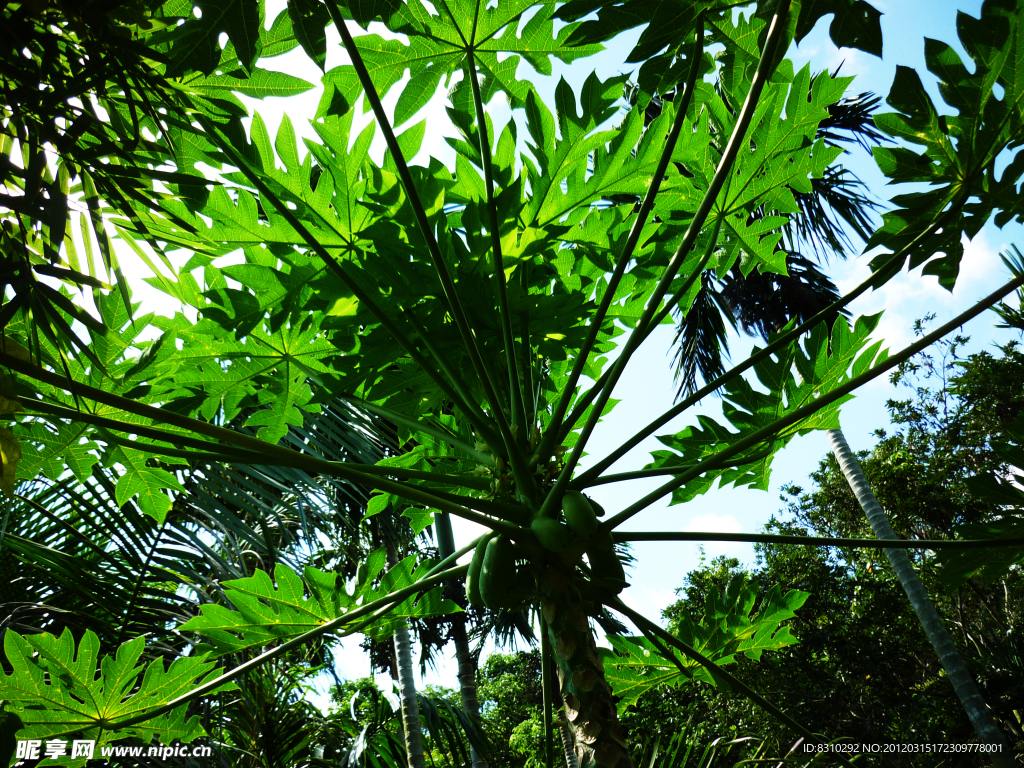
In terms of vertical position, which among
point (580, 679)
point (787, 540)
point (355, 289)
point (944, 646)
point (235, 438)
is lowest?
point (944, 646)

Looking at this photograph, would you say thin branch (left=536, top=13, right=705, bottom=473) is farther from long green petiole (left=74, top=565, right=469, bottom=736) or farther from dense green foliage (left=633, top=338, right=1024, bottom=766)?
dense green foliage (left=633, top=338, right=1024, bottom=766)

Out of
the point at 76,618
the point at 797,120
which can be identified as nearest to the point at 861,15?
the point at 797,120

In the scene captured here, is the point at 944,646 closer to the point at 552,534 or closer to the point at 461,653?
the point at 461,653

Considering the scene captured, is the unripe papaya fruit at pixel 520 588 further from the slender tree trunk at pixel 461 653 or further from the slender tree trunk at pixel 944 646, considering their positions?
the slender tree trunk at pixel 944 646

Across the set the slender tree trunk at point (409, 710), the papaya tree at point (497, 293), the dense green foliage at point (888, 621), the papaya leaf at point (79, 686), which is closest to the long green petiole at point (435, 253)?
the papaya tree at point (497, 293)

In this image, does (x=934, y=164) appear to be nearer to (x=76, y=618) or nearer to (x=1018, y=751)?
(x=76, y=618)

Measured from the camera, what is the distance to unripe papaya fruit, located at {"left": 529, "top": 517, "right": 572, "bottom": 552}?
4.72 ft

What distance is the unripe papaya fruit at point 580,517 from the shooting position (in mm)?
1454

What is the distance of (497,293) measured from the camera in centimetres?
192

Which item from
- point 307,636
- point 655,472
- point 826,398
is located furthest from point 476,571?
point 826,398

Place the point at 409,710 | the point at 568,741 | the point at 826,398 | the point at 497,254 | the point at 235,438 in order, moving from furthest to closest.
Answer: the point at 409,710
the point at 568,741
the point at 497,254
the point at 826,398
the point at 235,438

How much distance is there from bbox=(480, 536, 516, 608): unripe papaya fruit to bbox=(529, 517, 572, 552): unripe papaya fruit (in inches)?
3.0

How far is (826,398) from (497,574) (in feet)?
2.52

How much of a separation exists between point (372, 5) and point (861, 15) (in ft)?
3.29
